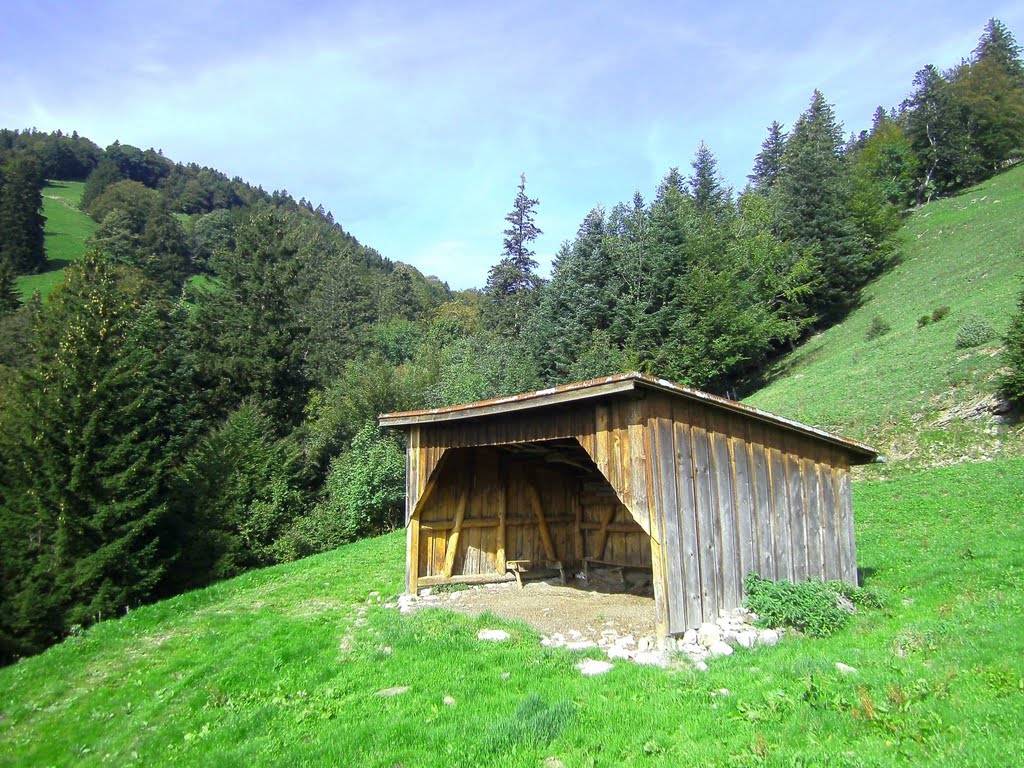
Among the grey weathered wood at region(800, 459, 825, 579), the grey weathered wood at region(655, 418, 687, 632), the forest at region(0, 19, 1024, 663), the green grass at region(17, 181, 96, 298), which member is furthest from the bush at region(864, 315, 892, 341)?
the green grass at region(17, 181, 96, 298)

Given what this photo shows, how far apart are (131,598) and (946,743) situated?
738 inches

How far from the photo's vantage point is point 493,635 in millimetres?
8805

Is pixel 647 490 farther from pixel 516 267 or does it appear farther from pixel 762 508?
pixel 516 267

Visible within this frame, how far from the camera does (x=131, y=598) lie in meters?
16.7

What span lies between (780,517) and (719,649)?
9.21 ft

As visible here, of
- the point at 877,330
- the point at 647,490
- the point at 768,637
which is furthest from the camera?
the point at 877,330

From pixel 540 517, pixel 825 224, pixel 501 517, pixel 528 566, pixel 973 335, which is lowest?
pixel 528 566

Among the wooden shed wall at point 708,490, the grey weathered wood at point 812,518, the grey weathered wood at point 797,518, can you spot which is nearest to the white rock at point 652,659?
the wooden shed wall at point 708,490

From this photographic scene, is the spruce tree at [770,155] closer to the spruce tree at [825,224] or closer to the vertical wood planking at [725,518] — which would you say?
the spruce tree at [825,224]

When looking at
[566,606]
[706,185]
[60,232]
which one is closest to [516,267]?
[706,185]

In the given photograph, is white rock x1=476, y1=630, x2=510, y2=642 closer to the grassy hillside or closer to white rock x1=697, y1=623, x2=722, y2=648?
white rock x1=697, y1=623, x2=722, y2=648

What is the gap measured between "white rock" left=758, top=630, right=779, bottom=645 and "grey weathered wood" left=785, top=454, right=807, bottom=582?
6.15ft

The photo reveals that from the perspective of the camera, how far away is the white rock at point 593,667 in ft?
23.3

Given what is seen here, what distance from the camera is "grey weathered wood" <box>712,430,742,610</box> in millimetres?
8633
